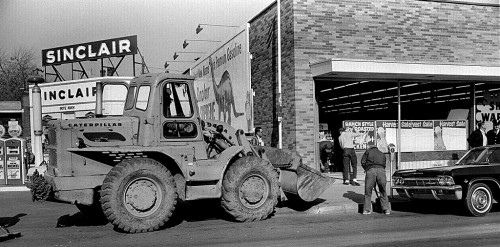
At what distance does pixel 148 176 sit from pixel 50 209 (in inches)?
171

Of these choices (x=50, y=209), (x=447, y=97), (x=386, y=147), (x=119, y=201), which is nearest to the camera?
(x=119, y=201)

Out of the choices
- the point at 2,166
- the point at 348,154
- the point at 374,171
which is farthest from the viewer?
the point at 2,166

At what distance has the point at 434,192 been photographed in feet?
33.8

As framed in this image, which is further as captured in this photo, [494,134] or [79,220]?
[494,134]

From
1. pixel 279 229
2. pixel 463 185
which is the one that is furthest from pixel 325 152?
pixel 279 229

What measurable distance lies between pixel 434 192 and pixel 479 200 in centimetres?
89

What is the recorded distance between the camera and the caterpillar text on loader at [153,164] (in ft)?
29.1

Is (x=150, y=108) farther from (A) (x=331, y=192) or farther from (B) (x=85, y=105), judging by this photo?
(B) (x=85, y=105)

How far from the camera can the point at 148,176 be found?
29.5 feet

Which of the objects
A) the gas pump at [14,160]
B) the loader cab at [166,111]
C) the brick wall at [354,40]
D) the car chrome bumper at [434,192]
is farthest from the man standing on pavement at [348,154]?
the gas pump at [14,160]

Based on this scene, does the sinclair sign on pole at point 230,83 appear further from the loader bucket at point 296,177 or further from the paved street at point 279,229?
the paved street at point 279,229

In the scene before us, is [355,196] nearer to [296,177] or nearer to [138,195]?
[296,177]

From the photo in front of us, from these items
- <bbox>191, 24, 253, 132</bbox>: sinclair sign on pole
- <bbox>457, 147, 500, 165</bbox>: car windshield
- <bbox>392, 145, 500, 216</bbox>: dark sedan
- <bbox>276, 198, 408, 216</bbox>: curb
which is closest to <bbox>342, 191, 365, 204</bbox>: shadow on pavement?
<bbox>276, 198, 408, 216</bbox>: curb

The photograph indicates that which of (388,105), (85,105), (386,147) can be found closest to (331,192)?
(386,147)
